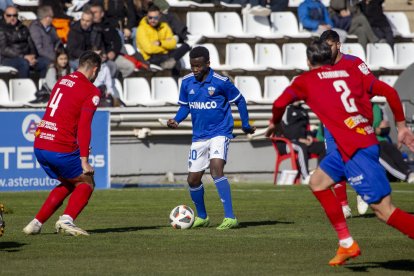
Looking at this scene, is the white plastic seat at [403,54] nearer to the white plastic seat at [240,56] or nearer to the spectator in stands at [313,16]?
the spectator in stands at [313,16]

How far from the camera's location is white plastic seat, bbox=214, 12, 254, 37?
1078 inches

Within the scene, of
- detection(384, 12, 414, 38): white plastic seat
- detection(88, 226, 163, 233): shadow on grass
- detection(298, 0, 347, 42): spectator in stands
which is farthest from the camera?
detection(384, 12, 414, 38): white plastic seat

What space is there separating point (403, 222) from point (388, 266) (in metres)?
0.54

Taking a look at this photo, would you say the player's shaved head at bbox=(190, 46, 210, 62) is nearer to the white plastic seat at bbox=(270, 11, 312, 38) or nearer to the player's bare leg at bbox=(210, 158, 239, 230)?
the player's bare leg at bbox=(210, 158, 239, 230)

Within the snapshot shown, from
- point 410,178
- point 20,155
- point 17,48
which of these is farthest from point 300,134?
point 17,48

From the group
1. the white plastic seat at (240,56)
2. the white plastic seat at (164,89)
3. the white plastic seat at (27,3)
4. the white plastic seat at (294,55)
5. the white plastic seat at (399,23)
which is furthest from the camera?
the white plastic seat at (399,23)

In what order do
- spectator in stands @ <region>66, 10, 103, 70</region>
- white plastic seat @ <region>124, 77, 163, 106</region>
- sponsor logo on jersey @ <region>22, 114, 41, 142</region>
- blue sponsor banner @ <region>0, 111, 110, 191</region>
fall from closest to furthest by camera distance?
blue sponsor banner @ <region>0, 111, 110, 191</region> < sponsor logo on jersey @ <region>22, 114, 41, 142</region> < spectator in stands @ <region>66, 10, 103, 70</region> < white plastic seat @ <region>124, 77, 163, 106</region>

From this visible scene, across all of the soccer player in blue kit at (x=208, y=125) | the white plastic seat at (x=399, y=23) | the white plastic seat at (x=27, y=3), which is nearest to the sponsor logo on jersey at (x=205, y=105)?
the soccer player in blue kit at (x=208, y=125)

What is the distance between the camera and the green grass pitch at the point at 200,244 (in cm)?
967

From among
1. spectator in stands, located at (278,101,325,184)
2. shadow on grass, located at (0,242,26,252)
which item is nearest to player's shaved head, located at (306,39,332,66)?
shadow on grass, located at (0,242,26,252)

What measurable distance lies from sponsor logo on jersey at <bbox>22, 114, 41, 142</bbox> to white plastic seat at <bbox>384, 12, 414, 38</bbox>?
1228 centimetres

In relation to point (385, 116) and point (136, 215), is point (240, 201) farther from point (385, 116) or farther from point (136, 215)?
point (385, 116)

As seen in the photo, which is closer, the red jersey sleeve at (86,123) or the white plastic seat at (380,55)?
the red jersey sleeve at (86,123)

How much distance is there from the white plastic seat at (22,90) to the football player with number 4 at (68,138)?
10.8m
